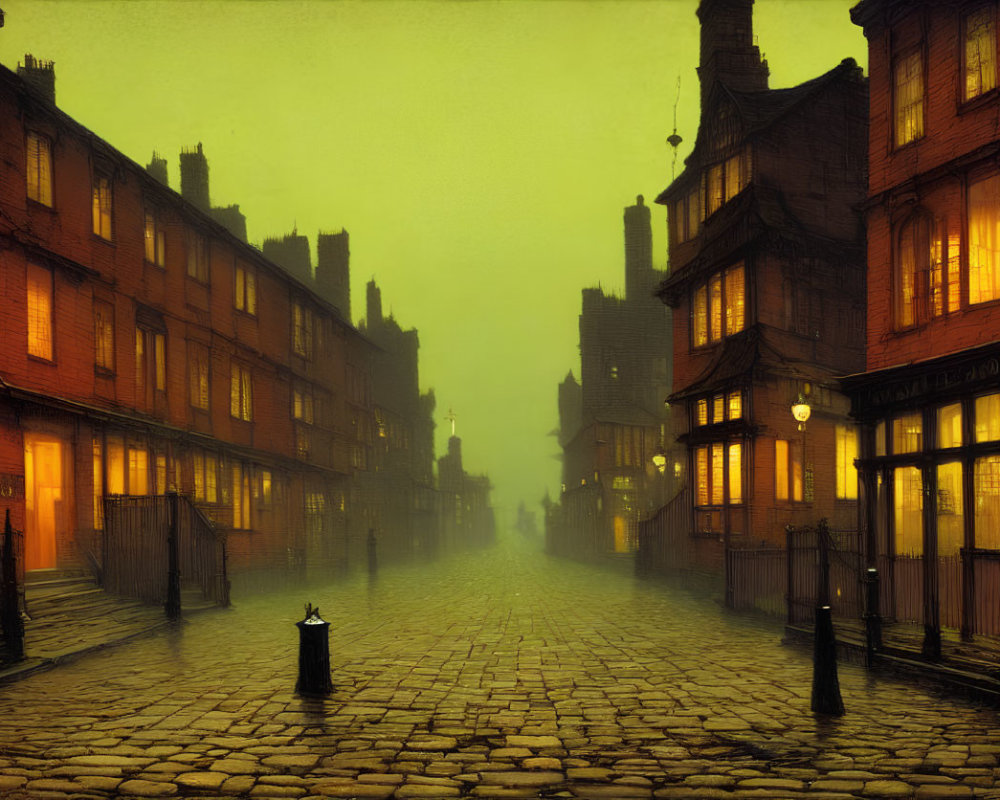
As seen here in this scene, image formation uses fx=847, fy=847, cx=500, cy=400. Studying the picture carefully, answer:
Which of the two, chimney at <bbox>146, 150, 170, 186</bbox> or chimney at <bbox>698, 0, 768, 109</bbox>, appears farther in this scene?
chimney at <bbox>146, 150, 170, 186</bbox>

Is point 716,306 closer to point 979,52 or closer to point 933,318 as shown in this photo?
point 933,318

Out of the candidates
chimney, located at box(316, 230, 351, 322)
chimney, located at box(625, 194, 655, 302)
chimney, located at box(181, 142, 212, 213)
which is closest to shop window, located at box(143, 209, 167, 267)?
chimney, located at box(181, 142, 212, 213)

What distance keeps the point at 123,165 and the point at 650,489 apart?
32885 mm

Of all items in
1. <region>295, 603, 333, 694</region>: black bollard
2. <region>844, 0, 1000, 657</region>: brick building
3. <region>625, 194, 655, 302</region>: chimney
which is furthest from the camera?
<region>625, 194, 655, 302</region>: chimney

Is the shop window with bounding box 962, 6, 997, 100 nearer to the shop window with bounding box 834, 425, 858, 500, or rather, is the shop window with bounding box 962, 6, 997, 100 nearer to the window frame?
the shop window with bounding box 834, 425, 858, 500

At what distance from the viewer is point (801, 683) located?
10.2 metres

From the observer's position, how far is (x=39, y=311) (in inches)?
718

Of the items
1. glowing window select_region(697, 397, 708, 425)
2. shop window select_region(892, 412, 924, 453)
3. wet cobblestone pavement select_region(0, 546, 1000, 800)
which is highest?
glowing window select_region(697, 397, 708, 425)

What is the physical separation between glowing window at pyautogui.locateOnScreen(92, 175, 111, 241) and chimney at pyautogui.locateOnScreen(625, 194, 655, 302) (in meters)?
34.2

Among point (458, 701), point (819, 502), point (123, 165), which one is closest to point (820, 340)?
point (819, 502)

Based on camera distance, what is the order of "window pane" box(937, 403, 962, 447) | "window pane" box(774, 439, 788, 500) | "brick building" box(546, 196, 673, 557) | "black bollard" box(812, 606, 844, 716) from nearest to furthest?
"black bollard" box(812, 606, 844, 716)
"window pane" box(937, 403, 962, 447)
"window pane" box(774, 439, 788, 500)
"brick building" box(546, 196, 673, 557)

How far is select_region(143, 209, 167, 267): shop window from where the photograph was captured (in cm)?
2302

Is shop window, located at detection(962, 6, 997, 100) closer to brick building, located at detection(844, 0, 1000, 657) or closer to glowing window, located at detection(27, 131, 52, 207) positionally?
brick building, located at detection(844, 0, 1000, 657)

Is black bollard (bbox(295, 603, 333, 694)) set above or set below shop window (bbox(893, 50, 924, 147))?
below
